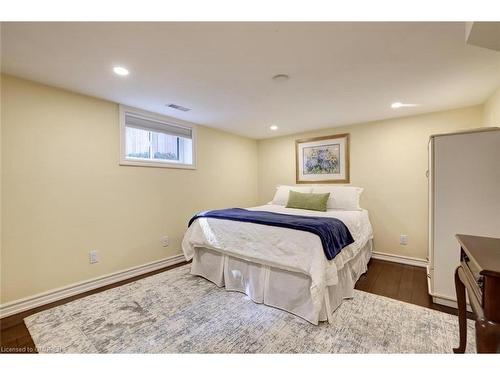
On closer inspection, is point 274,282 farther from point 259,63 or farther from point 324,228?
point 259,63

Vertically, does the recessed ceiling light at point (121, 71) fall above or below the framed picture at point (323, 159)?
above

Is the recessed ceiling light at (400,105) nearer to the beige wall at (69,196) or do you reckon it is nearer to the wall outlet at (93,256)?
the beige wall at (69,196)

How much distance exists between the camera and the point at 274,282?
6.84 feet

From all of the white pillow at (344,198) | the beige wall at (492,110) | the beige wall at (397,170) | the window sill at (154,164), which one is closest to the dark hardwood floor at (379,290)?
the beige wall at (397,170)

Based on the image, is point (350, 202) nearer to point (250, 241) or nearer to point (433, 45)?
point (250, 241)

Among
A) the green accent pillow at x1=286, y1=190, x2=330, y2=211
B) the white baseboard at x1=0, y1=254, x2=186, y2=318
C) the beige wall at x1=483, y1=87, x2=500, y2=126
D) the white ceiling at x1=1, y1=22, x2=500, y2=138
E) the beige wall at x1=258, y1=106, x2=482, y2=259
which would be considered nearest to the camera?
the white ceiling at x1=1, y1=22, x2=500, y2=138

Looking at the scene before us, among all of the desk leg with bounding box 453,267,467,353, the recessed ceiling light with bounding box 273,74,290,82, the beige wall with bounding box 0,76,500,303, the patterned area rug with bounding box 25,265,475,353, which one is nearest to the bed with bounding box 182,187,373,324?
the patterned area rug with bounding box 25,265,475,353

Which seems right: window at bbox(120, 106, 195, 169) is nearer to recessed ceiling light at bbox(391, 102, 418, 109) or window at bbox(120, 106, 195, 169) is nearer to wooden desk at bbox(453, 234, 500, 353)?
recessed ceiling light at bbox(391, 102, 418, 109)

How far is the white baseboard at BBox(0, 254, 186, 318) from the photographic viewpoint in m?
1.99

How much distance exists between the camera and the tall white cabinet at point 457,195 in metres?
1.85

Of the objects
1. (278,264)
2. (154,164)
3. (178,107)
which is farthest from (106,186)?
(278,264)

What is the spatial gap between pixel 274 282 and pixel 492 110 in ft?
9.72

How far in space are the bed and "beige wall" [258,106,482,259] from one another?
89 cm

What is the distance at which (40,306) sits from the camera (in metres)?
2.10
